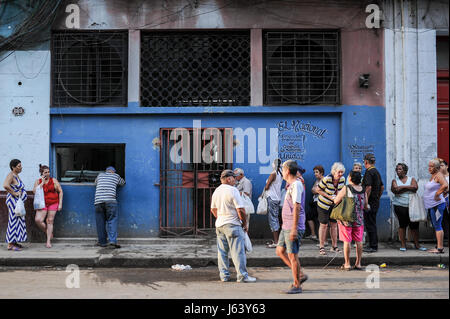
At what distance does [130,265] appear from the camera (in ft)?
28.2

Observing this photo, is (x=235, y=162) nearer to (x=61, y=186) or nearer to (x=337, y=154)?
(x=337, y=154)

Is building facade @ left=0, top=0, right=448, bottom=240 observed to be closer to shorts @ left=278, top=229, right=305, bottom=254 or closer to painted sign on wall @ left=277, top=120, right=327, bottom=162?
painted sign on wall @ left=277, top=120, right=327, bottom=162

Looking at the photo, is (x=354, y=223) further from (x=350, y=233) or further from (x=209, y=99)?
(x=209, y=99)

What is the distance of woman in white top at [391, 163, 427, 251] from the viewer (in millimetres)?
9359

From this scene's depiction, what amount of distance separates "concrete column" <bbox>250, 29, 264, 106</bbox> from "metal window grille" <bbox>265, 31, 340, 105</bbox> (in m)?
0.18

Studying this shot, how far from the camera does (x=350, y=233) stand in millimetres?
7793

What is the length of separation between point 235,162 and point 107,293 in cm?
507

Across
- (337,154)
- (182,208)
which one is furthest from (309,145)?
(182,208)

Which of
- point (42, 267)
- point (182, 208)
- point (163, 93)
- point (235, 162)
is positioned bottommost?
point (42, 267)

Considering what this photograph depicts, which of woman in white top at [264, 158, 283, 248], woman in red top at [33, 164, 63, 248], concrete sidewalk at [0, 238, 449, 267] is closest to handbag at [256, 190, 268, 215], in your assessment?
woman in white top at [264, 158, 283, 248]

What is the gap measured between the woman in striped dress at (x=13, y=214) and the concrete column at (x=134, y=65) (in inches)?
109

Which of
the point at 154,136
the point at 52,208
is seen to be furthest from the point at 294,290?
the point at 52,208

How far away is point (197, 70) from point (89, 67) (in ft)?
8.01
